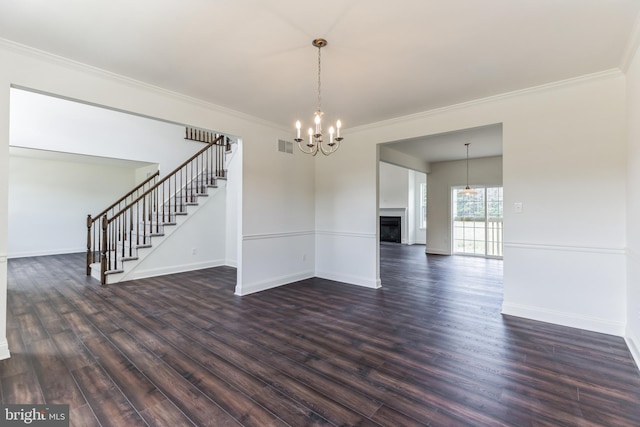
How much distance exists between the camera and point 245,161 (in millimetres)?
4613

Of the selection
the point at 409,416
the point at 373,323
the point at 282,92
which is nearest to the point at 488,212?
the point at 373,323

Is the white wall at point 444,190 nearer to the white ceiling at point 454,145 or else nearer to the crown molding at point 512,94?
the white ceiling at point 454,145

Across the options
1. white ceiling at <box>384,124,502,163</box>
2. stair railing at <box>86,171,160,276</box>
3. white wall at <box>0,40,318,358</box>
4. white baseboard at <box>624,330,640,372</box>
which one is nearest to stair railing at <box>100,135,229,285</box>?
stair railing at <box>86,171,160,276</box>

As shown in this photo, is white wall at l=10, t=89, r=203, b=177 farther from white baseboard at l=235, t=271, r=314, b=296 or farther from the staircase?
white baseboard at l=235, t=271, r=314, b=296

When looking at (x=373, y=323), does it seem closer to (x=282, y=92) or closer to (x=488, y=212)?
(x=282, y=92)

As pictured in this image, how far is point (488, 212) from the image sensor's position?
26.9 ft

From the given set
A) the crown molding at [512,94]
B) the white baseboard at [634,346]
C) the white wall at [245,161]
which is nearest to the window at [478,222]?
the crown molding at [512,94]

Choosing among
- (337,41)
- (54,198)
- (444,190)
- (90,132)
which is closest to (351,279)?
(337,41)

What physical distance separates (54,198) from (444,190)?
11518 millimetres

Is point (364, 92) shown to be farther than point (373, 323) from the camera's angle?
Yes

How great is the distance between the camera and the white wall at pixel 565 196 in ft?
10.2

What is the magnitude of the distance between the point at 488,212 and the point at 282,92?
7069 mm

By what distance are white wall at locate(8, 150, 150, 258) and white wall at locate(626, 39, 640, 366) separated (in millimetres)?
9865

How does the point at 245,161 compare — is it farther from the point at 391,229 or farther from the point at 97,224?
the point at 391,229
